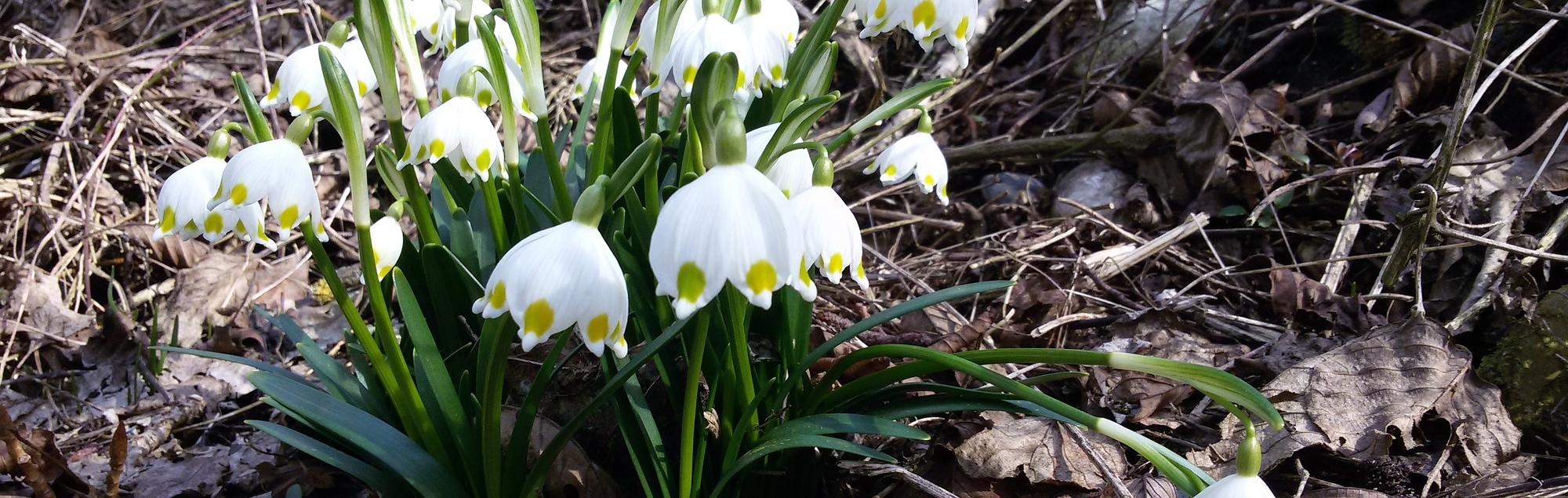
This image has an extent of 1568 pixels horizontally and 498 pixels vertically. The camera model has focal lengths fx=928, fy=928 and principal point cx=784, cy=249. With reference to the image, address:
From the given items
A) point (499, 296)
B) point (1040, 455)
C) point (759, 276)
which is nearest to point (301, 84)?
point (499, 296)

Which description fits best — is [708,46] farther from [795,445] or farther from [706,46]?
[795,445]

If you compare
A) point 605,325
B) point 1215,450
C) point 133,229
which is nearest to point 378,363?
point 605,325

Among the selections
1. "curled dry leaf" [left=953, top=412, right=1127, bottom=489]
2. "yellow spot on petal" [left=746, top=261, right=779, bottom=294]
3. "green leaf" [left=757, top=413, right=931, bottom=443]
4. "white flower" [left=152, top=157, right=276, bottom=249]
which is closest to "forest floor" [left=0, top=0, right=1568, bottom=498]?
"curled dry leaf" [left=953, top=412, right=1127, bottom=489]

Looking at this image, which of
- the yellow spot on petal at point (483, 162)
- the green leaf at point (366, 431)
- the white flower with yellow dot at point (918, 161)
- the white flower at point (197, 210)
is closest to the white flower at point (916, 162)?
the white flower with yellow dot at point (918, 161)

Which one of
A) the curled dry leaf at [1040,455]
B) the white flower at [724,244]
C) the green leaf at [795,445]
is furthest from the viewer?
the curled dry leaf at [1040,455]

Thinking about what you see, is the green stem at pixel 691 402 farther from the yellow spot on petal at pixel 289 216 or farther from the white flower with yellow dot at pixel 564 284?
→ the yellow spot on petal at pixel 289 216

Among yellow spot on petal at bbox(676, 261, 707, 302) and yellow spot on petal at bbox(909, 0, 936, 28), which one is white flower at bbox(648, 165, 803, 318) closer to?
yellow spot on petal at bbox(676, 261, 707, 302)

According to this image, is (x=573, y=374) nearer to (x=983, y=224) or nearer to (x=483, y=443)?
(x=483, y=443)
